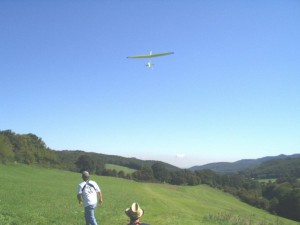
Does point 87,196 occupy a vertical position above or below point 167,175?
above

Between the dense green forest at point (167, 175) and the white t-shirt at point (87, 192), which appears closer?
the white t-shirt at point (87, 192)

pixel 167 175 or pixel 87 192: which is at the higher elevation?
pixel 87 192

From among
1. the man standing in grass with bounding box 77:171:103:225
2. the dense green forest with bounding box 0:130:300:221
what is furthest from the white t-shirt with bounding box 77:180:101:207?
the dense green forest with bounding box 0:130:300:221

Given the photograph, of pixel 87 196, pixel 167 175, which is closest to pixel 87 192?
pixel 87 196

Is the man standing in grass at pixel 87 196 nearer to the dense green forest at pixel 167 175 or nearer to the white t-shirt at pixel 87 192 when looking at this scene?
the white t-shirt at pixel 87 192

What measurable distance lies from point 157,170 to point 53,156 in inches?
1852

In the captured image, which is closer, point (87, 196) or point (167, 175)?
point (87, 196)

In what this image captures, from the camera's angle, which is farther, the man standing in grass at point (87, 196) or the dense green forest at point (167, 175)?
the dense green forest at point (167, 175)

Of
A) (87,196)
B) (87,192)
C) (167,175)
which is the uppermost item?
(87,192)

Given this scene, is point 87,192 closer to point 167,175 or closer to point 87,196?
point 87,196

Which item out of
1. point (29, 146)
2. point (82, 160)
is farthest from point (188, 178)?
point (29, 146)

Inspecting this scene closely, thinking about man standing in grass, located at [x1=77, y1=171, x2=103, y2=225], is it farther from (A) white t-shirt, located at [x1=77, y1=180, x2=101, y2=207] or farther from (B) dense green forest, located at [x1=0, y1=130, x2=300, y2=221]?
(B) dense green forest, located at [x1=0, y1=130, x2=300, y2=221]

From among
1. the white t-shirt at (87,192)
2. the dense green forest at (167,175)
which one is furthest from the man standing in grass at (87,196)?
the dense green forest at (167,175)

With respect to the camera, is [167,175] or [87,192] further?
[167,175]
